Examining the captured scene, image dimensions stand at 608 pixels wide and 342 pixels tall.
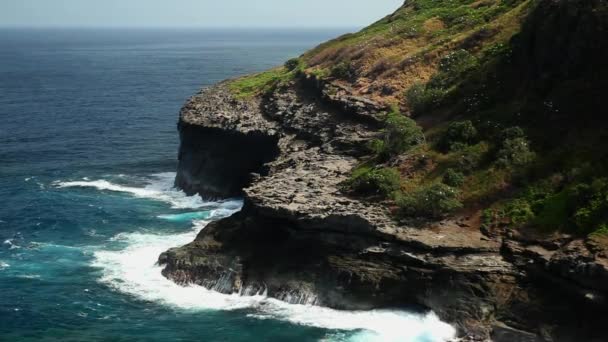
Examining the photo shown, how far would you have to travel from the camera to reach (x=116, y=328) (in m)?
46.2

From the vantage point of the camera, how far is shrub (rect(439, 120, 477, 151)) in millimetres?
55500

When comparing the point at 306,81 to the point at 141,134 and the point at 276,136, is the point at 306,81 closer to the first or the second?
the point at 276,136

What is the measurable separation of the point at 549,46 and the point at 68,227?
158 ft

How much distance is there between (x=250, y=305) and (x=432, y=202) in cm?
1517

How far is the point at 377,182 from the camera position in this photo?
53344mm

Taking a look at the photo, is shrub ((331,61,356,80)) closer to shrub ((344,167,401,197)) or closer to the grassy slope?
the grassy slope

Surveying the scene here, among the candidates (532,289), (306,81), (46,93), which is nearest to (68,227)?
(306,81)

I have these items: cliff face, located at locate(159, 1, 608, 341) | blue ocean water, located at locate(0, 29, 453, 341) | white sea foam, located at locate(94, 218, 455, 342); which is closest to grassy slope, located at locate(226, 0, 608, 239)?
cliff face, located at locate(159, 1, 608, 341)

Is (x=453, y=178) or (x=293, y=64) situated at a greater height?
(x=293, y=64)

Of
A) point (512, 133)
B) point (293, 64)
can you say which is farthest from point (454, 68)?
point (293, 64)

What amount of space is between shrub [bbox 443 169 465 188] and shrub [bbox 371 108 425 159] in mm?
6960

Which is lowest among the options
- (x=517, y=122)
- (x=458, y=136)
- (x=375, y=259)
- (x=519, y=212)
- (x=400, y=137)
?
(x=375, y=259)

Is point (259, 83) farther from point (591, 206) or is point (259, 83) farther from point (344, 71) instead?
point (591, 206)

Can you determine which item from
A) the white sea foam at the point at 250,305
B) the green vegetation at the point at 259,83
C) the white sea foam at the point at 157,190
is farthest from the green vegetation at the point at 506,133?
the white sea foam at the point at 157,190
